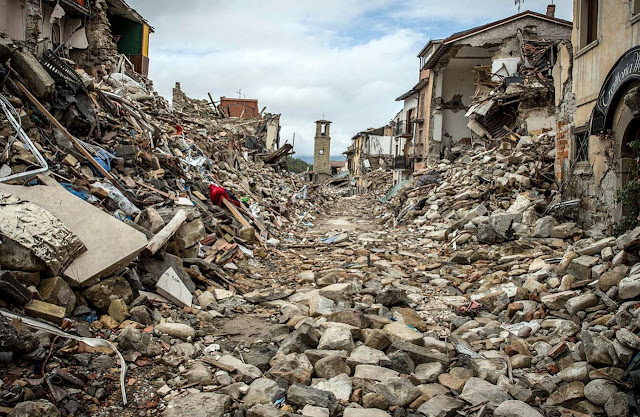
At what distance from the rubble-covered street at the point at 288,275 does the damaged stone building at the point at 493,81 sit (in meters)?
2.66

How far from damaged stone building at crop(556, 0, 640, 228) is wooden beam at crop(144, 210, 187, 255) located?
7.38m

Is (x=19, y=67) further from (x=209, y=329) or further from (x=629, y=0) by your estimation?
(x=629, y=0)

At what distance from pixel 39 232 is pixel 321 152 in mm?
52082

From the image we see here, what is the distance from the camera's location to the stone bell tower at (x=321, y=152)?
2205 inches

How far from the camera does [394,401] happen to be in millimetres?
3967

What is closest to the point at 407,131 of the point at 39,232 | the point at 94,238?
the point at 94,238

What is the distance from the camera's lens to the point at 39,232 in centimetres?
458

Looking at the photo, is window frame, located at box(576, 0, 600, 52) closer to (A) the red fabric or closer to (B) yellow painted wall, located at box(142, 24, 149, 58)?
(A) the red fabric

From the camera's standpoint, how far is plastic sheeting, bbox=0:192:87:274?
14.5 ft

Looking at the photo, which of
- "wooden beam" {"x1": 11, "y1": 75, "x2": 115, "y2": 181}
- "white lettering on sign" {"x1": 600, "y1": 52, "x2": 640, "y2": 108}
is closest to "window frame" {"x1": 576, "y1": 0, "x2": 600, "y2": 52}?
"white lettering on sign" {"x1": 600, "y1": 52, "x2": 640, "y2": 108}

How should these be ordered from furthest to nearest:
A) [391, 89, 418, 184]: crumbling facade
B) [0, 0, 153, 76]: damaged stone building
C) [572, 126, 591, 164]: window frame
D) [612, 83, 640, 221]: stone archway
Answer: [391, 89, 418, 184]: crumbling facade → [0, 0, 153, 76]: damaged stone building → [572, 126, 591, 164]: window frame → [612, 83, 640, 221]: stone archway

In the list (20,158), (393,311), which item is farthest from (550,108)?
(20,158)

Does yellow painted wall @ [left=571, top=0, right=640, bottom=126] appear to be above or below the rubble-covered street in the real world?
above

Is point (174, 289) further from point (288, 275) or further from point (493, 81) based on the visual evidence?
point (493, 81)
